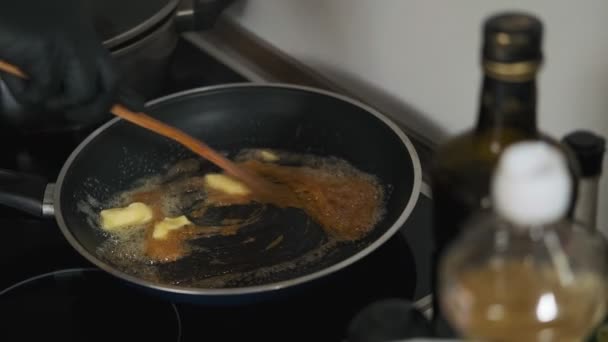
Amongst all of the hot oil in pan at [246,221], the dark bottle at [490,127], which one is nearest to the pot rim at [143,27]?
the hot oil in pan at [246,221]

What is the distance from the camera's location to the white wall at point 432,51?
0.72 metres

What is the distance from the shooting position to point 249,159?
3.29 ft

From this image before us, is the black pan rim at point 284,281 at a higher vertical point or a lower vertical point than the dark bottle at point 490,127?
lower

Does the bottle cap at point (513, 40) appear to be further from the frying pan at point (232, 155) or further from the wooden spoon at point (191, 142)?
the wooden spoon at point (191, 142)

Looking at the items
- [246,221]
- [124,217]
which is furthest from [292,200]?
[124,217]

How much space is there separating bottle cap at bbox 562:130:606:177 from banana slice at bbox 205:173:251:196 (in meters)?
0.44

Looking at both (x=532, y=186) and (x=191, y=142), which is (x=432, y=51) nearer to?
(x=191, y=142)

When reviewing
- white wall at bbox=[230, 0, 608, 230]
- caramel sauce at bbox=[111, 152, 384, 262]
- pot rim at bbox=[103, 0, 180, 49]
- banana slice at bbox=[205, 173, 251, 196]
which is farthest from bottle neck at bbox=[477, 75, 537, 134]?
pot rim at bbox=[103, 0, 180, 49]

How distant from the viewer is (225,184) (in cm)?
95

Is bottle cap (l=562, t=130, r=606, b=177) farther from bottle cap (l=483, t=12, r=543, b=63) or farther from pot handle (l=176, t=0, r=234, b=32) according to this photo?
pot handle (l=176, t=0, r=234, b=32)

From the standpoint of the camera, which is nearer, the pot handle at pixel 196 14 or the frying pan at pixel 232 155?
the frying pan at pixel 232 155

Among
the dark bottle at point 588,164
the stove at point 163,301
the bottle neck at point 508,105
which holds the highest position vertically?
the bottle neck at point 508,105

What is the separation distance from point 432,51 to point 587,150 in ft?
1.11

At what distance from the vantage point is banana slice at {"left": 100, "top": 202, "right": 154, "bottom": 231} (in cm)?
89
